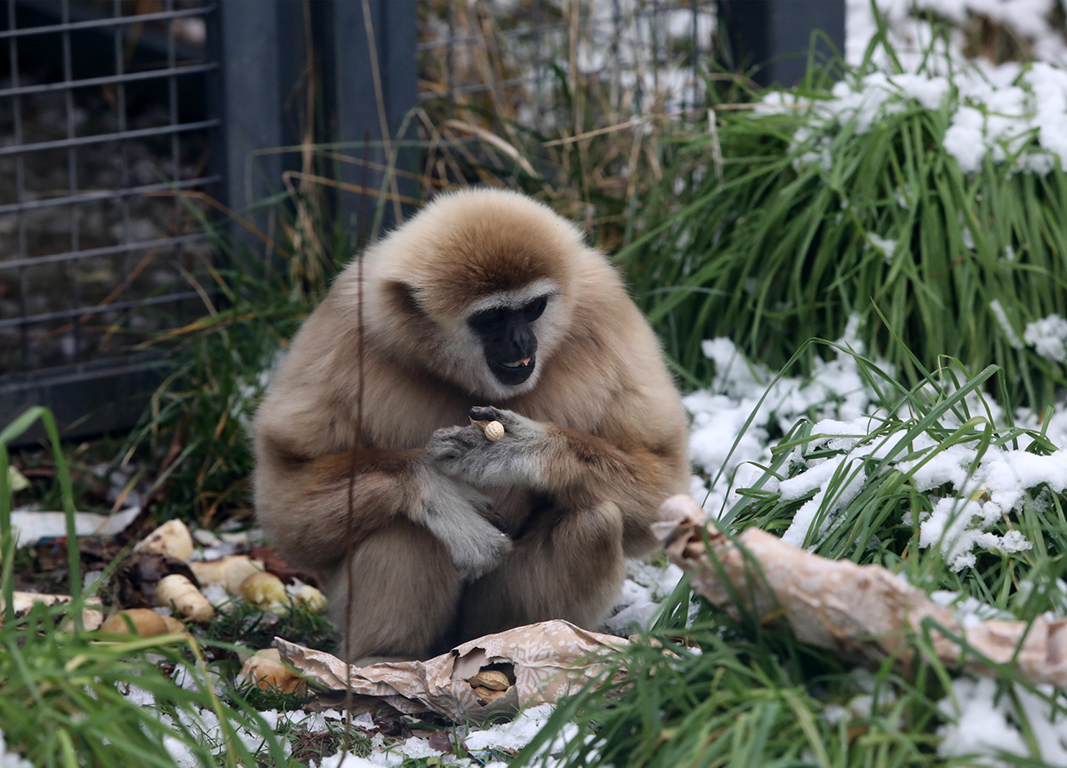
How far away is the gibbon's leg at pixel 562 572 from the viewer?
10.4 ft

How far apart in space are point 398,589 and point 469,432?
522 mm

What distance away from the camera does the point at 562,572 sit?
10.6 ft

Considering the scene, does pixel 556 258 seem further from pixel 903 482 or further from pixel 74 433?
pixel 74 433

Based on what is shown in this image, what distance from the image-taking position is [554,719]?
202cm

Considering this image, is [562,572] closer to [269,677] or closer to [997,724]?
[269,677]

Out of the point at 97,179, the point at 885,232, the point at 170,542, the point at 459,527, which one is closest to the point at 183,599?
the point at 170,542

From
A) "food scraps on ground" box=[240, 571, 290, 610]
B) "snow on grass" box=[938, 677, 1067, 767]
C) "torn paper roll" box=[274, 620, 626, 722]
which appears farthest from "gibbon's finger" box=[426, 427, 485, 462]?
"snow on grass" box=[938, 677, 1067, 767]

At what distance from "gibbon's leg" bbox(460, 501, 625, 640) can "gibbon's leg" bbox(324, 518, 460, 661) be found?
0.17 meters

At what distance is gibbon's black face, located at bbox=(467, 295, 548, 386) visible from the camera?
310cm

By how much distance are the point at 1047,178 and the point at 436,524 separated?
3204 mm

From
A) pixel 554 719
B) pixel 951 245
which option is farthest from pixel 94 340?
pixel 554 719

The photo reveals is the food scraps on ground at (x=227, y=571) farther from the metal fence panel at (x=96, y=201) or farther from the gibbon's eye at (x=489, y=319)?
the gibbon's eye at (x=489, y=319)

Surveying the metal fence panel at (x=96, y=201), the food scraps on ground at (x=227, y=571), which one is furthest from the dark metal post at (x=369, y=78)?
the food scraps on ground at (x=227, y=571)

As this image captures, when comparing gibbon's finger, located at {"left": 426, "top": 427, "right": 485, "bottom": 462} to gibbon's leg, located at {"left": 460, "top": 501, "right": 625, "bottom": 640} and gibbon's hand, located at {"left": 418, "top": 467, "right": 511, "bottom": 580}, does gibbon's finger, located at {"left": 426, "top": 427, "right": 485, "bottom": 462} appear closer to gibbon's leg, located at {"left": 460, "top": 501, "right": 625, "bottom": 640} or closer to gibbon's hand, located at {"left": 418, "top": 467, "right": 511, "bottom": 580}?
gibbon's hand, located at {"left": 418, "top": 467, "right": 511, "bottom": 580}
